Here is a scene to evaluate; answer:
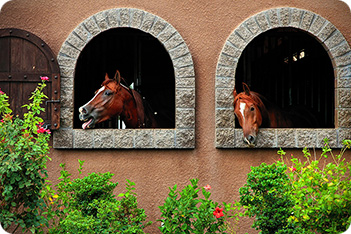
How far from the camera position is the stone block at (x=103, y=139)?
24.2ft

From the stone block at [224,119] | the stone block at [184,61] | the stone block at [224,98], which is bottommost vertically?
the stone block at [224,119]

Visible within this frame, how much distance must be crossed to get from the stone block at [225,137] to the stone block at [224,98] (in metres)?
0.37

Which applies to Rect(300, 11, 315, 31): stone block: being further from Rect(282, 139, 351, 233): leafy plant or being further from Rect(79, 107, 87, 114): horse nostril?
Rect(79, 107, 87, 114): horse nostril

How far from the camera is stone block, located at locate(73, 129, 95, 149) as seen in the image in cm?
738

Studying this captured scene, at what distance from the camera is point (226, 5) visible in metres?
7.63

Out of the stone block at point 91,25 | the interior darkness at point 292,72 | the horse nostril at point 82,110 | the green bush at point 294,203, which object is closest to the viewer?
the green bush at point 294,203

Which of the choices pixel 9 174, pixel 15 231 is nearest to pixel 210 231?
pixel 9 174

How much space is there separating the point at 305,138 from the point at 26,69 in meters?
4.34

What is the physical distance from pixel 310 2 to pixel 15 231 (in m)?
5.69

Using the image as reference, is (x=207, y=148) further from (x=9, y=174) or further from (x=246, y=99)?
(x=9, y=174)

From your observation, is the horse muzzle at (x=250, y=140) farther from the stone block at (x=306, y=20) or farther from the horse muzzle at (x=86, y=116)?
the horse muzzle at (x=86, y=116)

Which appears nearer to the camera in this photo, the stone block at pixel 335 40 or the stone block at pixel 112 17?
the stone block at pixel 112 17

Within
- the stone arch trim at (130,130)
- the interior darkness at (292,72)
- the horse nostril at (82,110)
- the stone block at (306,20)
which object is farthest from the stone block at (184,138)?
the interior darkness at (292,72)

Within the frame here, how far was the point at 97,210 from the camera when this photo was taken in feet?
20.0
